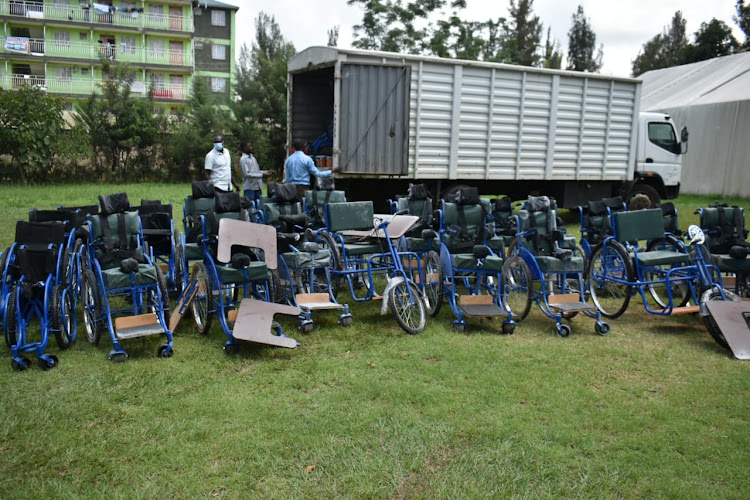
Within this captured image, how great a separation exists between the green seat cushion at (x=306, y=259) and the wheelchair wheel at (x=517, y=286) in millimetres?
1718

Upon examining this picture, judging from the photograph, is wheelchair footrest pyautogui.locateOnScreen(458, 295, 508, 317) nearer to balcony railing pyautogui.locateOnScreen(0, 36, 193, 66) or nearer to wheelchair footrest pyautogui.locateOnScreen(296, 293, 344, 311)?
wheelchair footrest pyautogui.locateOnScreen(296, 293, 344, 311)

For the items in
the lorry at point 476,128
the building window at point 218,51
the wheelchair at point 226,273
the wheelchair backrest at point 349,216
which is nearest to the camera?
the wheelchair at point 226,273

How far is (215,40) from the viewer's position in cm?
3909

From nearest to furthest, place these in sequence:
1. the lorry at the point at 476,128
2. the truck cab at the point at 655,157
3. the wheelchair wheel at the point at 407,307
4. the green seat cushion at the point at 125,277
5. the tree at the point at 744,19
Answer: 1. the green seat cushion at the point at 125,277
2. the wheelchair wheel at the point at 407,307
3. the lorry at the point at 476,128
4. the truck cab at the point at 655,157
5. the tree at the point at 744,19

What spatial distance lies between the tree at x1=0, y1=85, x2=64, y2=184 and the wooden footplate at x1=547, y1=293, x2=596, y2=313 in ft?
56.7

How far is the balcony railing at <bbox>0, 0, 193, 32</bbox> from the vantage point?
3291 centimetres

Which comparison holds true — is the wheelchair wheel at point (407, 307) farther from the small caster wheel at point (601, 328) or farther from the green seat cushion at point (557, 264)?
the small caster wheel at point (601, 328)

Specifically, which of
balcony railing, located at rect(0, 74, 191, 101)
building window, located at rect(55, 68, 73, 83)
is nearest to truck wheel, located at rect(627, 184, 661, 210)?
balcony railing, located at rect(0, 74, 191, 101)

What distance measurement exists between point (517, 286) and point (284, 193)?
102 inches

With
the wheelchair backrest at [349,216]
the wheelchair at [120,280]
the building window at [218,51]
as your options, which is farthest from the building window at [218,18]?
the wheelchair at [120,280]

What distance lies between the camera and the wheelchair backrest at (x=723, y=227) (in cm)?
686

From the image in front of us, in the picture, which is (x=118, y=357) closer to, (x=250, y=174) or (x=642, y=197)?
(x=250, y=174)

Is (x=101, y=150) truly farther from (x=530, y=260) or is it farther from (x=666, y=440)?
(x=666, y=440)

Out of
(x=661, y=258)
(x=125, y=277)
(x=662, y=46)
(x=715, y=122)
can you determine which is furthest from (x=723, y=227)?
(x=662, y=46)
